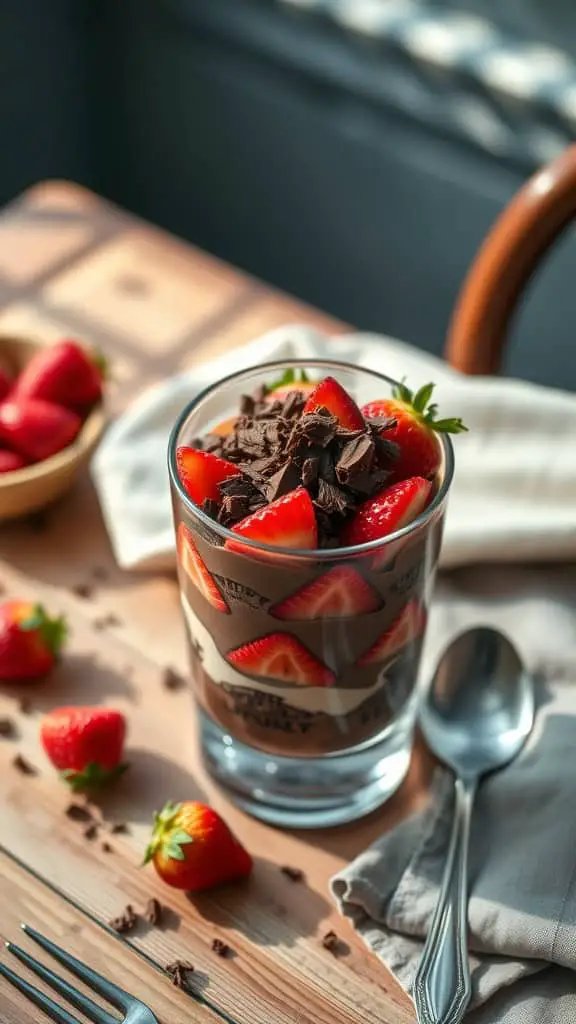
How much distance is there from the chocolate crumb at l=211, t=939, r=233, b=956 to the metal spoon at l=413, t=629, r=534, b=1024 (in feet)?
0.36

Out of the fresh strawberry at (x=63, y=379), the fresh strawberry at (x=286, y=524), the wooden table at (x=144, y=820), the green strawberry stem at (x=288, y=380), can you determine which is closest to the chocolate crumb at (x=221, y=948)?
the wooden table at (x=144, y=820)

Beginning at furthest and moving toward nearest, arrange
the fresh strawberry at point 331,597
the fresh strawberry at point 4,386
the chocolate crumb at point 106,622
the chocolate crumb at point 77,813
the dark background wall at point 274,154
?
1. the dark background wall at point 274,154
2. the fresh strawberry at point 4,386
3. the chocolate crumb at point 106,622
4. the chocolate crumb at point 77,813
5. the fresh strawberry at point 331,597

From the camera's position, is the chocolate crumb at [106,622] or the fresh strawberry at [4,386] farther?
the fresh strawberry at [4,386]

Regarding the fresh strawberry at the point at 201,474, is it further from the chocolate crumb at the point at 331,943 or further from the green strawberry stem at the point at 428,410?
the chocolate crumb at the point at 331,943

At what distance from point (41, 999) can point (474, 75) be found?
1.48m

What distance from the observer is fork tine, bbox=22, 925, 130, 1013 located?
58 cm

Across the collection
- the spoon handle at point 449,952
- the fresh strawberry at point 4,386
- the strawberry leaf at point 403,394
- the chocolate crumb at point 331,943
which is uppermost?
the strawberry leaf at point 403,394


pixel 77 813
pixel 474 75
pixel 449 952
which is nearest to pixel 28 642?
pixel 77 813

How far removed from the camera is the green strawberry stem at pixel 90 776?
0.68 metres

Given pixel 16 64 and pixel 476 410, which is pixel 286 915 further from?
pixel 16 64

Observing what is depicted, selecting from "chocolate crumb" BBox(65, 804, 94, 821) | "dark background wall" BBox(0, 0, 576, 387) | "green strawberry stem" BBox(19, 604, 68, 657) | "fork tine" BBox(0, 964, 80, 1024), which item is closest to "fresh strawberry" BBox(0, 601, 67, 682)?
"green strawberry stem" BBox(19, 604, 68, 657)

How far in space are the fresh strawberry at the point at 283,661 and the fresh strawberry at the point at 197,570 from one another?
0.03m

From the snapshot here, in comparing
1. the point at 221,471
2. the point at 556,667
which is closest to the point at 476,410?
the point at 556,667

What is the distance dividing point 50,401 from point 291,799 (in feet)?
1.27
